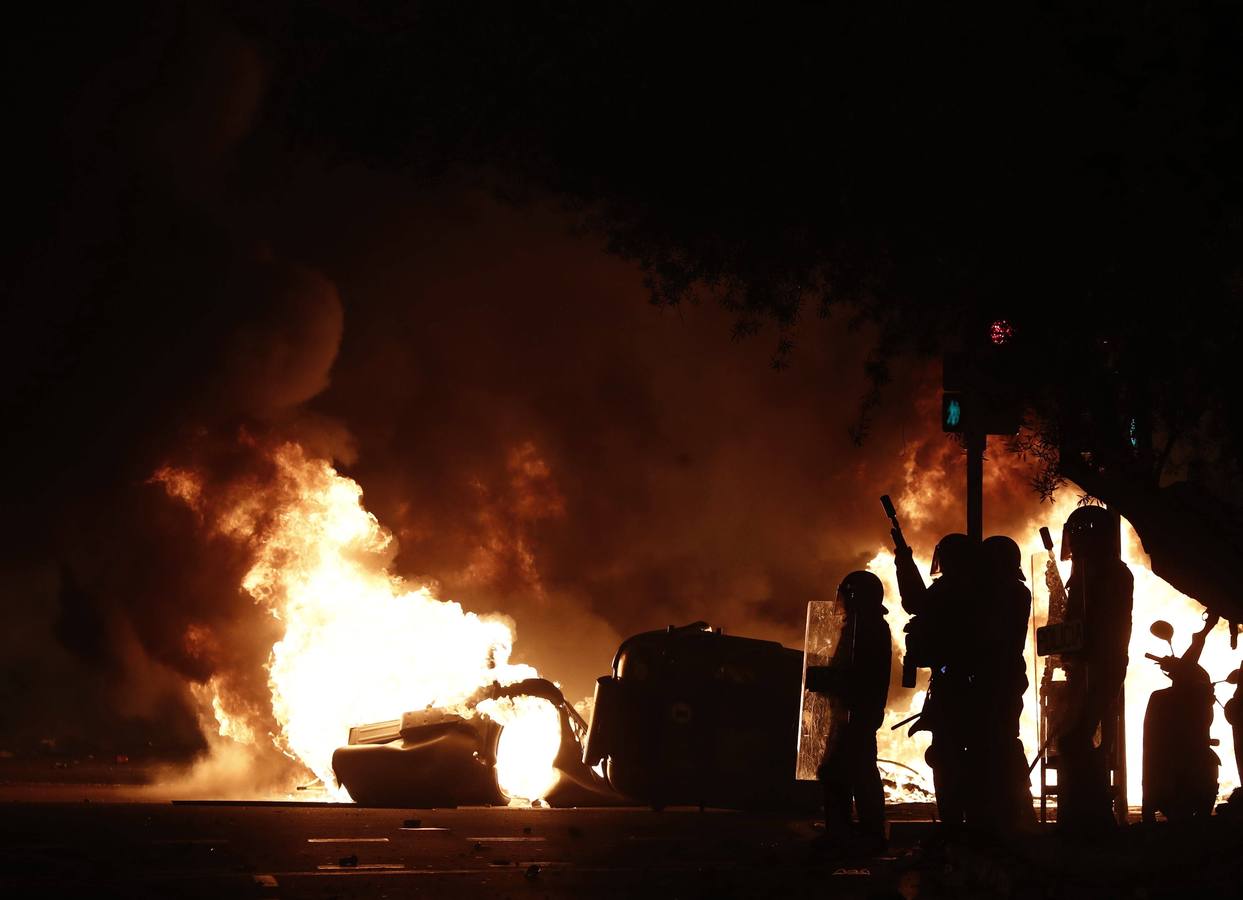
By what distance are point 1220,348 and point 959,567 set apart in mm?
2595

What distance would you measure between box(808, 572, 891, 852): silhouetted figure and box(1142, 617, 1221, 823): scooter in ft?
14.3

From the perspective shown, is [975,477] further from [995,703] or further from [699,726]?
[699,726]

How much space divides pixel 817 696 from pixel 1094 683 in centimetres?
227

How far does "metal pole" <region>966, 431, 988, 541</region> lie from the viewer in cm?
1248

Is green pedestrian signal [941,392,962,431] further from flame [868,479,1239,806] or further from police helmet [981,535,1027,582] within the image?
flame [868,479,1239,806]

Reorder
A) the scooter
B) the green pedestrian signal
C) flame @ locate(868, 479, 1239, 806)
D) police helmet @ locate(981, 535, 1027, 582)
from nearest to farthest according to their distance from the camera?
police helmet @ locate(981, 535, 1027, 582)
the green pedestrian signal
the scooter
flame @ locate(868, 479, 1239, 806)

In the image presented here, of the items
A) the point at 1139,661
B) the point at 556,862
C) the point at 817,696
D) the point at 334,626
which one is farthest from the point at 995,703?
the point at 334,626

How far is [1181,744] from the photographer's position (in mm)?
14156

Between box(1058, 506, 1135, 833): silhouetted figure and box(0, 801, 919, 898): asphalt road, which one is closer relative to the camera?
box(0, 801, 919, 898): asphalt road

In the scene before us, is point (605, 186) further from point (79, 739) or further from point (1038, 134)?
point (79, 739)

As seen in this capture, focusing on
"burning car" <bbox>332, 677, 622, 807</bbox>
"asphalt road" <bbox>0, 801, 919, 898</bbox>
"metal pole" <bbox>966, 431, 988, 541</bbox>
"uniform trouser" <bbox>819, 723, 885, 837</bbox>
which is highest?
"metal pole" <bbox>966, 431, 988, 541</bbox>

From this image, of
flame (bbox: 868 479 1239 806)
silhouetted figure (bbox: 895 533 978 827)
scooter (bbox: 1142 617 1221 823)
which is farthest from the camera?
flame (bbox: 868 479 1239 806)

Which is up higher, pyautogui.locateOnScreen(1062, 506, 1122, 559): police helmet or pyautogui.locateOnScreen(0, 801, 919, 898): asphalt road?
pyautogui.locateOnScreen(1062, 506, 1122, 559): police helmet

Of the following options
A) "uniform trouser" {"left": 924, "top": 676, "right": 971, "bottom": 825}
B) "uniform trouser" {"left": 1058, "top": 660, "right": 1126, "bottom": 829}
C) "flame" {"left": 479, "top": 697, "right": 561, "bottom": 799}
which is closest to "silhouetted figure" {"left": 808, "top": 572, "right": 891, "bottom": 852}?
"uniform trouser" {"left": 924, "top": 676, "right": 971, "bottom": 825}
